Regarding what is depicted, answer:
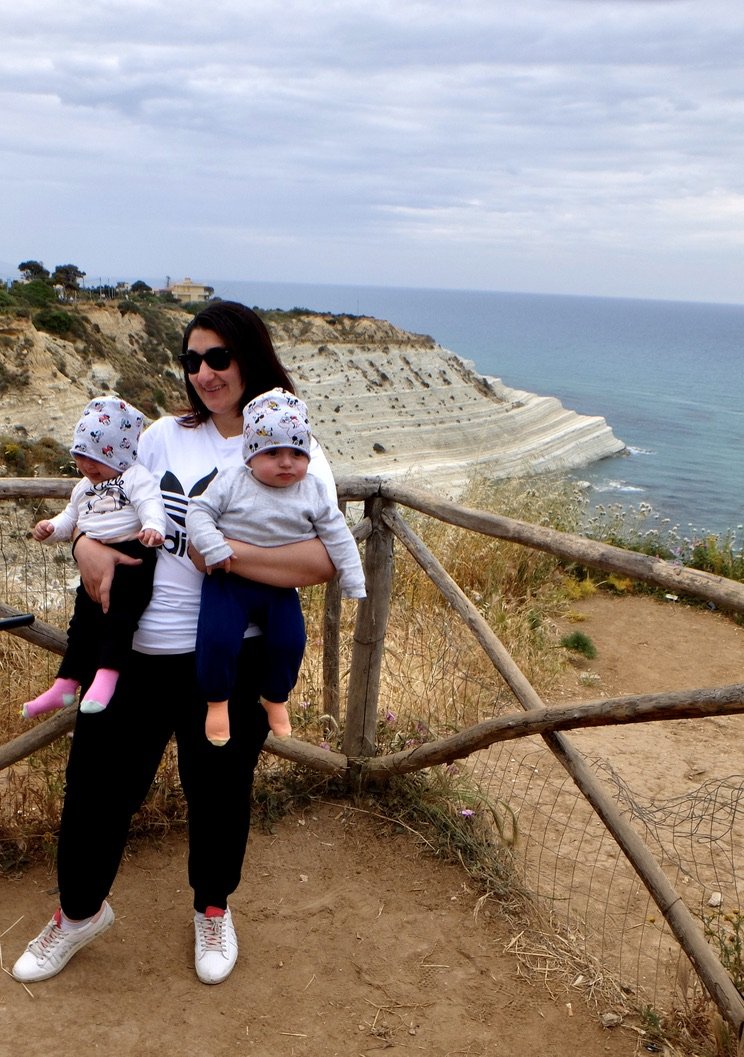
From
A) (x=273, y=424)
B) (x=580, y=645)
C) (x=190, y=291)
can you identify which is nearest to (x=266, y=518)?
(x=273, y=424)

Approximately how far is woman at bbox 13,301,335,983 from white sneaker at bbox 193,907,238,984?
0.79 ft

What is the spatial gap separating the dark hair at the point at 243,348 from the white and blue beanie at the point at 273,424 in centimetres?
18

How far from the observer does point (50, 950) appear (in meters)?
2.73

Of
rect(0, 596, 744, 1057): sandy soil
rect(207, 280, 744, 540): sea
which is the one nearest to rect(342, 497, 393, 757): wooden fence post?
rect(0, 596, 744, 1057): sandy soil

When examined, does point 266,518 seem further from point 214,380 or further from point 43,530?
point 43,530

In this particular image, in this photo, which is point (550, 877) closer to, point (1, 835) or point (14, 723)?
point (1, 835)

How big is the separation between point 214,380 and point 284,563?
0.55 metres

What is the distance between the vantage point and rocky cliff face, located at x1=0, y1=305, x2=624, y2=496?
75.3 feet

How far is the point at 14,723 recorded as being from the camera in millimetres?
4094

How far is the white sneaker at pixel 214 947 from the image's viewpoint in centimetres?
281

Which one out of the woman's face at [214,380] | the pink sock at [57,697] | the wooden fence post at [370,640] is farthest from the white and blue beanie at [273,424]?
the wooden fence post at [370,640]

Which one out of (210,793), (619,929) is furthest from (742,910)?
(210,793)

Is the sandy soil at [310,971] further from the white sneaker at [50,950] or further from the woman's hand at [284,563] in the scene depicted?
the woman's hand at [284,563]

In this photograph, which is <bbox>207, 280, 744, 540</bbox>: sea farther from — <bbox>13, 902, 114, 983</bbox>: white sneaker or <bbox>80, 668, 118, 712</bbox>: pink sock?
<bbox>80, 668, 118, 712</bbox>: pink sock
